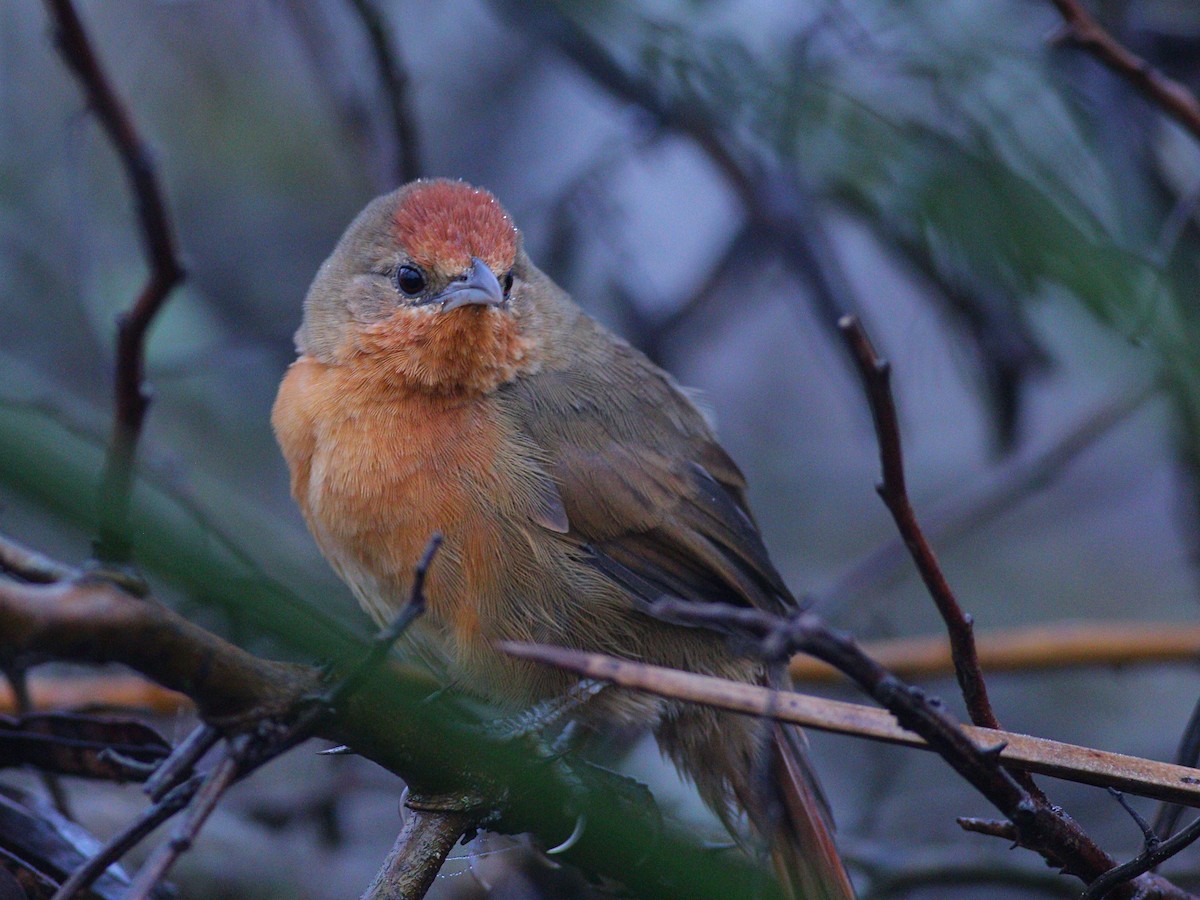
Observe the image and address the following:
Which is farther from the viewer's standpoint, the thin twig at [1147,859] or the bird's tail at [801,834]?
the bird's tail at [801,834]

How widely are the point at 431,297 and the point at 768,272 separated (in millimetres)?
1983

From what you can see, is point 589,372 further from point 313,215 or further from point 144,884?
point 313,215

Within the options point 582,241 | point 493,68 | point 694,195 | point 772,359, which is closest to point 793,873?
point 582,241

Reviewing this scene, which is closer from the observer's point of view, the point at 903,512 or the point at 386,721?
the point at 903,512

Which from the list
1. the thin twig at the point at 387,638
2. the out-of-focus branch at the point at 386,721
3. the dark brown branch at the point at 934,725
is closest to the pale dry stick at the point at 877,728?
the dark brown branch at the point at 934,725

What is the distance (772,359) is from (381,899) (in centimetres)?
485

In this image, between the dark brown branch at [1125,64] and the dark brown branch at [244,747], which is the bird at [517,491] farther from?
the dark brown branch at [1125,64]

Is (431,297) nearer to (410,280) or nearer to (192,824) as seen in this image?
(410,280)

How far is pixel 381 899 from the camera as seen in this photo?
2.11 metres

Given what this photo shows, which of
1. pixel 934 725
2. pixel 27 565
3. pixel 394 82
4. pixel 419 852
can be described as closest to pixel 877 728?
pixel 934 725

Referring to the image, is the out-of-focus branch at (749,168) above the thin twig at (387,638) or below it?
above

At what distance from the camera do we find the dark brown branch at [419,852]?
214 centimetres

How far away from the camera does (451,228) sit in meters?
3.50

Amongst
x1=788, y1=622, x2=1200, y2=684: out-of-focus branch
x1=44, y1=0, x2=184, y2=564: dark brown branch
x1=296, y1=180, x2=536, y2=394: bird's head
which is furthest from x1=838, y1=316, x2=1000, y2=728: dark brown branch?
x1=788, y1=622, x2=1200, y2=684: out-of-focus branch
